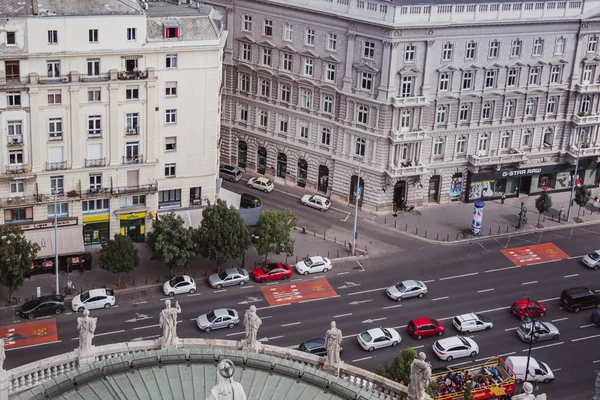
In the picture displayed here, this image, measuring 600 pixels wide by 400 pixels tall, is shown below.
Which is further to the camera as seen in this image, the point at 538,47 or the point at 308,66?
the point at 538,47

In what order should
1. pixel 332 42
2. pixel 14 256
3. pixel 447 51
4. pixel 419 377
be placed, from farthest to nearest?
pixel 332 42 < pixel 447 51 < pixel 14 256 < pixel 419 377

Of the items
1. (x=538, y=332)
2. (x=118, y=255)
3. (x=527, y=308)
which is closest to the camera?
(x=538, y=332)

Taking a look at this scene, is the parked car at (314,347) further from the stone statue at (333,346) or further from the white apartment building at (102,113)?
the stone statue at (333,346)

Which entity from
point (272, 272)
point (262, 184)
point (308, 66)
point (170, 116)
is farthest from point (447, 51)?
point (272, 272)

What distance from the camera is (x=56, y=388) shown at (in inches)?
1651

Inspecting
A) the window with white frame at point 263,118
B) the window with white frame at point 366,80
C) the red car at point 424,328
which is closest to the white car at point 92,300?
the red car at point 424,328

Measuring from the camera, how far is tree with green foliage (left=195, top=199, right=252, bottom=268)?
3861 inches

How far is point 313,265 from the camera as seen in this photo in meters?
103

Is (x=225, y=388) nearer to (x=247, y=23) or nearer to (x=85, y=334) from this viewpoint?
(x=85, y=334)

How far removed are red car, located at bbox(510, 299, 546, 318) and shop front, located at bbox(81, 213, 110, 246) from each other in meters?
43.1

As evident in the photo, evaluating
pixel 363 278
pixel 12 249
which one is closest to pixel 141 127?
pixel 12 249

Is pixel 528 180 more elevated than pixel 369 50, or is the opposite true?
pixel 369 50

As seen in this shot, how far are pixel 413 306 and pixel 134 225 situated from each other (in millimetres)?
31320

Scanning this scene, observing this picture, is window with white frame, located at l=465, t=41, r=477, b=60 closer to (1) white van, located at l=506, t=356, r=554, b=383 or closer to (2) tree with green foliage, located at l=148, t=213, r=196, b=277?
(2) tree with green foliage, located at l=148, t=213, r=196, b=277
